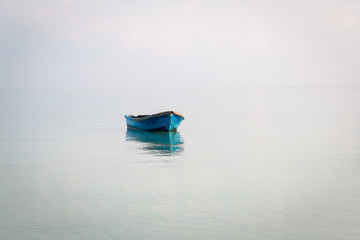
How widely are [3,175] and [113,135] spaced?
62.4 ft

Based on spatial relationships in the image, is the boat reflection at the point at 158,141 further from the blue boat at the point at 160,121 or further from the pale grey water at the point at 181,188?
the blue boat at the point at 160,121

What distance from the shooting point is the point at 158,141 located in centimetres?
3691

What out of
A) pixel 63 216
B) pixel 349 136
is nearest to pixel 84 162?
pixel 63 216

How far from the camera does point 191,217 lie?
16.1m

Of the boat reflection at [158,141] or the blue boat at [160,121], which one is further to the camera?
the blue boat at [160,121]

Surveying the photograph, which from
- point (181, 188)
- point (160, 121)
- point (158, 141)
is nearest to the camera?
point (181, 188)

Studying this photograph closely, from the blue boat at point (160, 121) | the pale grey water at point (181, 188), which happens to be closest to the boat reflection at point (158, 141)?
the pale grey water at point (181, 188)

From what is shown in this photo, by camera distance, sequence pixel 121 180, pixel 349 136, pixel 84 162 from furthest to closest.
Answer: pixel 349 136 → pixel 84 162 → pixel 121 180

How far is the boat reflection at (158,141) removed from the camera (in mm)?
32000

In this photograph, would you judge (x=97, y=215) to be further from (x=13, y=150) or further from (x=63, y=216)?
(x=13, y=150)

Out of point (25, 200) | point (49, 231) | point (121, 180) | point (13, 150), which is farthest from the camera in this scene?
point (13, 150)

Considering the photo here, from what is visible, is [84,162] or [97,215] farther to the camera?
[84,162]

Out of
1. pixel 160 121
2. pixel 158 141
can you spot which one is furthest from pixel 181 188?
pixel 160 121

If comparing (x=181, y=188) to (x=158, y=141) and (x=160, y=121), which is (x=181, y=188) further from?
(x=160, y=121)
